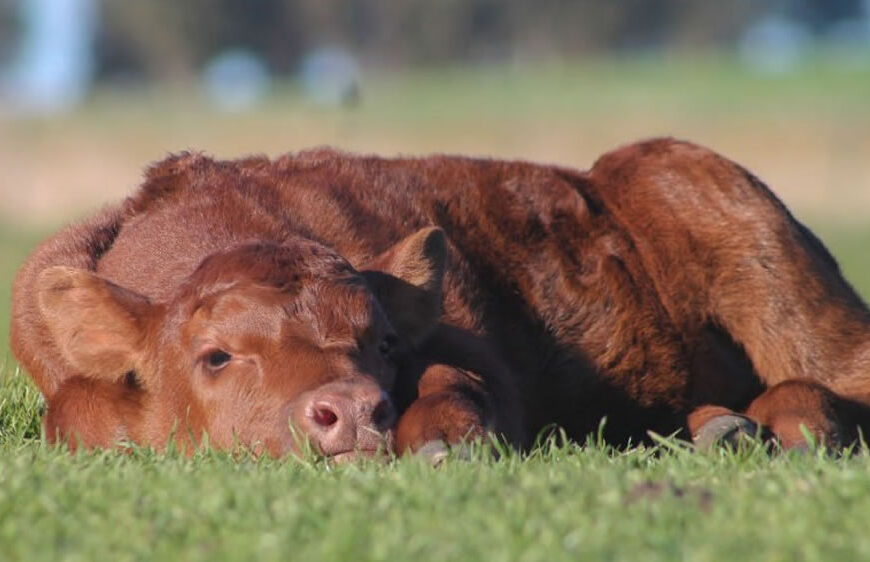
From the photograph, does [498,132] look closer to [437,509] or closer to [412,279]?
[412,279]

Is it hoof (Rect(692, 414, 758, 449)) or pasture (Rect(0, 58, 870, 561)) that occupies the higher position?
pasture (Rect(0, 58, 870, 561))

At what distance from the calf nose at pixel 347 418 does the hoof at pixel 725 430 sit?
1.41 meters

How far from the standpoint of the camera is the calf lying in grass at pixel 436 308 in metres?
5.61

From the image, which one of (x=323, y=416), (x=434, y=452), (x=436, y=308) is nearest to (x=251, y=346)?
(x=323, y=416)

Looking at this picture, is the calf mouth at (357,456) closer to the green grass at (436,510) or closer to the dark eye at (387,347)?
the green grass at (436,510)

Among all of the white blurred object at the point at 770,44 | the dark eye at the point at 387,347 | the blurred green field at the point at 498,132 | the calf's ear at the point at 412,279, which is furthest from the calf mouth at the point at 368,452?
the white blurred object at the point at 770,44

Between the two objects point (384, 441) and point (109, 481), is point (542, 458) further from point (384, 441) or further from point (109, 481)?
point (109, 481)

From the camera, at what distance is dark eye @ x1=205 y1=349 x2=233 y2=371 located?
5.66 metres

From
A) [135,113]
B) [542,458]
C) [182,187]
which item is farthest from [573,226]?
[135,113]

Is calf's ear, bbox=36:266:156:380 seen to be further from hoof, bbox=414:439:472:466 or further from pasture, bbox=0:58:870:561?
hoof, bbox=414:439:472:466

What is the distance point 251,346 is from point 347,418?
523mm

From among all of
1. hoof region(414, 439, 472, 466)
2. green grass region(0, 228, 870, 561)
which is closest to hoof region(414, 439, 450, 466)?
hoof region(414, 439, 472, 466)

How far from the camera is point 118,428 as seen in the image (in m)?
6.18

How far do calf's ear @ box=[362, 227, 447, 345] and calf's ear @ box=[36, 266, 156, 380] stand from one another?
863 mm
